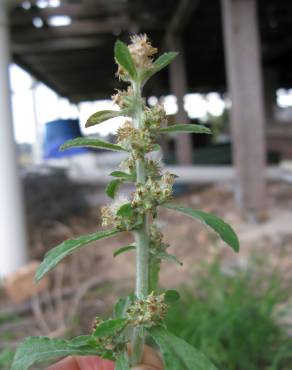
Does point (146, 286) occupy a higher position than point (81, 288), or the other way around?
point (146, 286)

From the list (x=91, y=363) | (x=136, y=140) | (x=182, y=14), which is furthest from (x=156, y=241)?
(x=182, y=14)

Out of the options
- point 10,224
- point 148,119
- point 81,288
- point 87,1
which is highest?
point 87,1

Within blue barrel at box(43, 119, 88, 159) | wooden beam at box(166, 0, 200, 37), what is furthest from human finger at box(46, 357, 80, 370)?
wooden beam at box(166, 0, 200, 37)

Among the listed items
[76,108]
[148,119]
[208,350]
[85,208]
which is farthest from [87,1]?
[76,108]

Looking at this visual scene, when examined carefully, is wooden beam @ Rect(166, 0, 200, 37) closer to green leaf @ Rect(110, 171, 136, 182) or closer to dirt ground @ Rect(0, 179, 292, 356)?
dirt ground @ Rect(0, 179, 292, 356)

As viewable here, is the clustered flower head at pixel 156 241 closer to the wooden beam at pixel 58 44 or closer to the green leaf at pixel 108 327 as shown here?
the green leaf at pixel 108 327

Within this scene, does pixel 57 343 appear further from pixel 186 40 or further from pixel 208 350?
pixel 186 40

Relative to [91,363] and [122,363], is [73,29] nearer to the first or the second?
[91,363]
